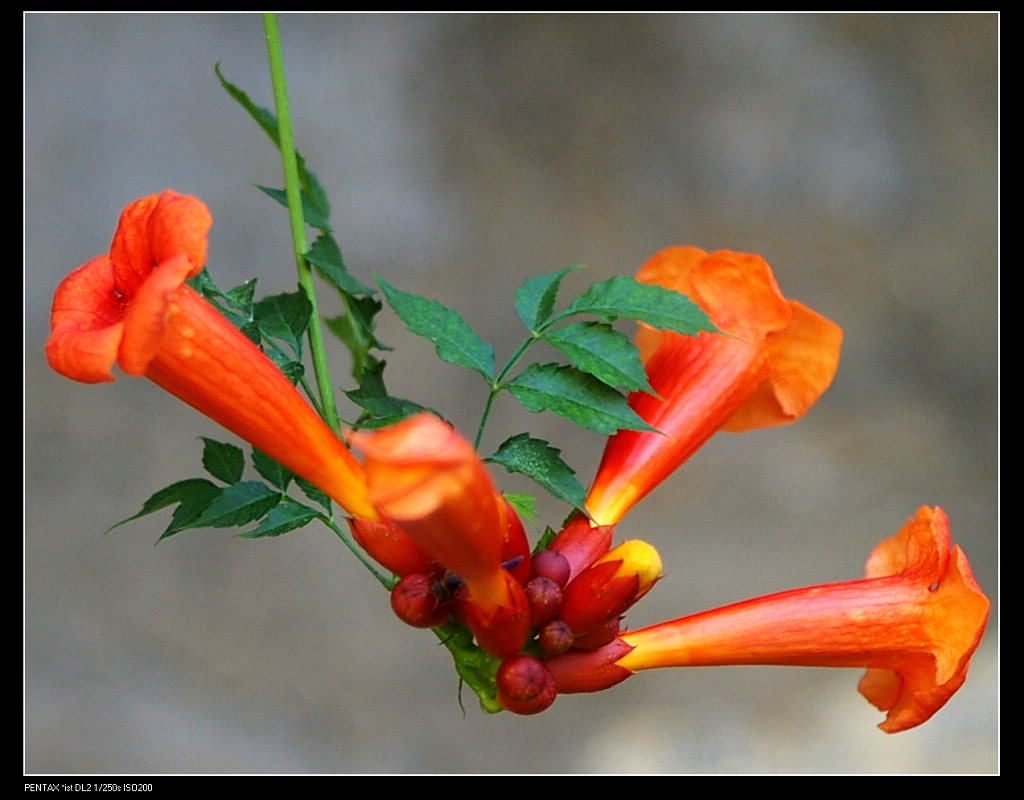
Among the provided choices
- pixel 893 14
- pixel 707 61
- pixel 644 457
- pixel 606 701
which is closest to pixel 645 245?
pixel 707 61

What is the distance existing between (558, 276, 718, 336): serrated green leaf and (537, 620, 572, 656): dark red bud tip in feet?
0.97

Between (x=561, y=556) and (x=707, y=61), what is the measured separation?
120 inches

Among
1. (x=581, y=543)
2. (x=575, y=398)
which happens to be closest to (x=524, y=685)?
(x=581, y=543)

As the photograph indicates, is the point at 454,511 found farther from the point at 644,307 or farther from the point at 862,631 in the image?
the point at 862,631

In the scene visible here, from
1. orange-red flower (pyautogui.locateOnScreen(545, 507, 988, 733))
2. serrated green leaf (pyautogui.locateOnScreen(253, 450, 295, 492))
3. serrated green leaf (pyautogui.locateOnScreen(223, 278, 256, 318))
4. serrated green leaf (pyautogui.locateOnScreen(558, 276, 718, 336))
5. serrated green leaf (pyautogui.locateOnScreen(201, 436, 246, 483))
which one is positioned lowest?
orange-red flower (pyautogui.locateOnScreen(545, 507, 988, 733))

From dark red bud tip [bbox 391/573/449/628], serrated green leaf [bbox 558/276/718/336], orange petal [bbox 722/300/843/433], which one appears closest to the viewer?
dark red bud tip [bbox 391/573/449/628]

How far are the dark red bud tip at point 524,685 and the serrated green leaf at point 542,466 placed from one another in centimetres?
15

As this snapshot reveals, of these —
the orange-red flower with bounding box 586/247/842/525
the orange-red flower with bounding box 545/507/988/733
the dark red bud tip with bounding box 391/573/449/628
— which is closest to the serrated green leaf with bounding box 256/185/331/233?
the orange-red flower with bounding box 586/247/842/525

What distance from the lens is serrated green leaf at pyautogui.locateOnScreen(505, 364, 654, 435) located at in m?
0.94

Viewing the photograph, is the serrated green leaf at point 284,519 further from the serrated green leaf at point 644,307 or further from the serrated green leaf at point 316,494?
the serrated green leaf at point 644,307

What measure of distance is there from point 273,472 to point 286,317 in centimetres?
16

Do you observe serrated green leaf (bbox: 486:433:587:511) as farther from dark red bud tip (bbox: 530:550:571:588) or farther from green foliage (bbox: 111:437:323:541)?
green foliage (bbox: 111:437:323:541)

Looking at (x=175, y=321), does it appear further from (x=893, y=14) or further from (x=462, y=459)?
(x=893, y=14)

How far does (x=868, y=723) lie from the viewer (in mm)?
3723
